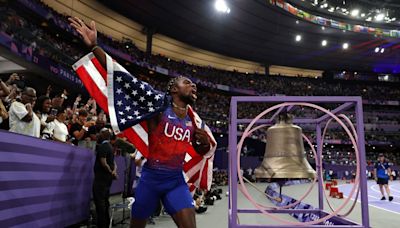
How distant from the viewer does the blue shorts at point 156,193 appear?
10.1ft

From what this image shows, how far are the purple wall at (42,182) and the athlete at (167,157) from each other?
5.15 feet

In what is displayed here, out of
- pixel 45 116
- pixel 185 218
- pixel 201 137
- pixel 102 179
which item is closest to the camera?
pixel 185 218

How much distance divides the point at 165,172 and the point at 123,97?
764 millimetres

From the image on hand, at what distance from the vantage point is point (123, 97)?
3.29 metres

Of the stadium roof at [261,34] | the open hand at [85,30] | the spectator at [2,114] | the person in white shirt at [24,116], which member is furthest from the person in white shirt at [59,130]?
the stadium roof at [261,34]

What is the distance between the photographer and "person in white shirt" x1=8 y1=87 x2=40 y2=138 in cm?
511

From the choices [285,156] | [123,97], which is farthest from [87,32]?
[285,156]

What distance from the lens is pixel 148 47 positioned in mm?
29828

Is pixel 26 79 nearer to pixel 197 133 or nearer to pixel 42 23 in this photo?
pixel 42 23

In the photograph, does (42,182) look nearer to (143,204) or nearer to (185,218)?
(143,204)

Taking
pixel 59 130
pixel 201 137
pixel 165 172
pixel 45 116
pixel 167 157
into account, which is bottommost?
pixel 165 172

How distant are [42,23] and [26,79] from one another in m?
4.68

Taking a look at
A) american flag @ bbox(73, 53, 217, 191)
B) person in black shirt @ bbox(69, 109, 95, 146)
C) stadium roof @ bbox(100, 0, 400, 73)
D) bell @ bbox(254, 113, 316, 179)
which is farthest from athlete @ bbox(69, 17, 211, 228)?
stadium roof @ bbox(100, 0, 400, 73)

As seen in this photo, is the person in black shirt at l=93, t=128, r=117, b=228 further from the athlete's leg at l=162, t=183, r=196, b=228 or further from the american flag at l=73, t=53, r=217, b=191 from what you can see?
the athlete's leg at l=162, t=183, r=196, b=228
